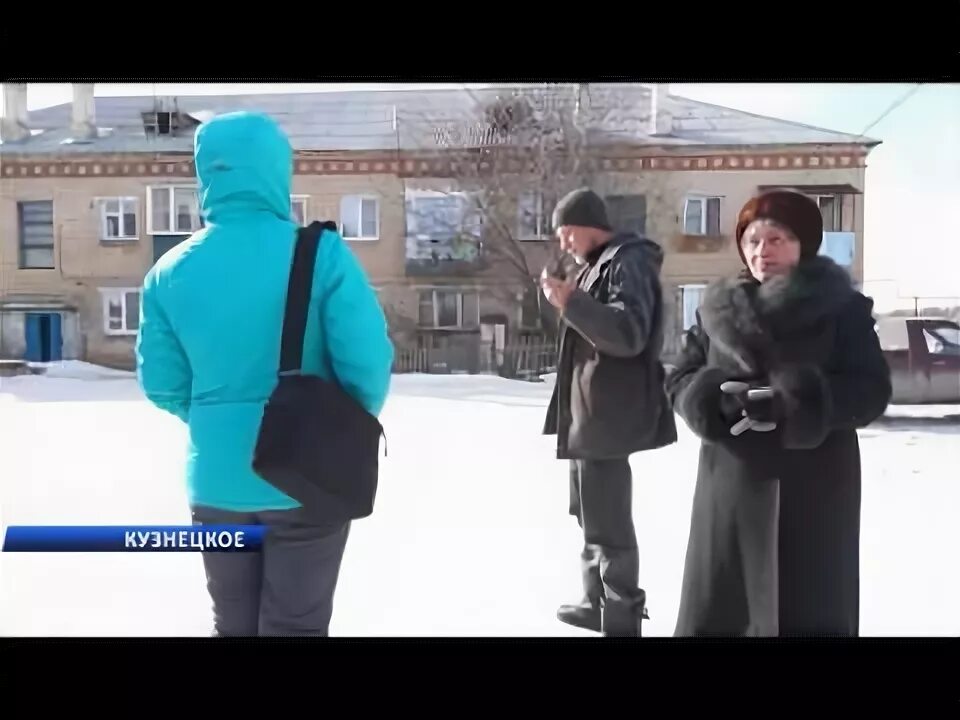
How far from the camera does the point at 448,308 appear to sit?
2688mm

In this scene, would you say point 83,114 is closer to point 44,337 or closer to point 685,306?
point 44,337

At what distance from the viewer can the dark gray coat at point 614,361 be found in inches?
102

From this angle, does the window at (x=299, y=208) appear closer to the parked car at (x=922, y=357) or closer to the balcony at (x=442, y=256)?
the balcony at (x=442, y=256)

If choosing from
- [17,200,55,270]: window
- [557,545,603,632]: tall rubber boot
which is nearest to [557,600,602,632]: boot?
[557,545,603,632]: tall rubber boot

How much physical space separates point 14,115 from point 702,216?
6.72 ft

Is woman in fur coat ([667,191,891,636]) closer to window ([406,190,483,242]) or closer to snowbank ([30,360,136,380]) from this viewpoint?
window ([406,190,483,242])

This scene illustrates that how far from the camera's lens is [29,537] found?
109 inches

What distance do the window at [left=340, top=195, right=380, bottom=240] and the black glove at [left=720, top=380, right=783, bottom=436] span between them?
1114 mm

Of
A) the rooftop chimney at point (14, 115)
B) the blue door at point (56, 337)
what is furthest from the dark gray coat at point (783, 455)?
the rooftop chimney at point (14, 115)

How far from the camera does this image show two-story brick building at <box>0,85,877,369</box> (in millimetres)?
2648

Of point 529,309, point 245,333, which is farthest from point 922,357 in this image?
point 245,333
